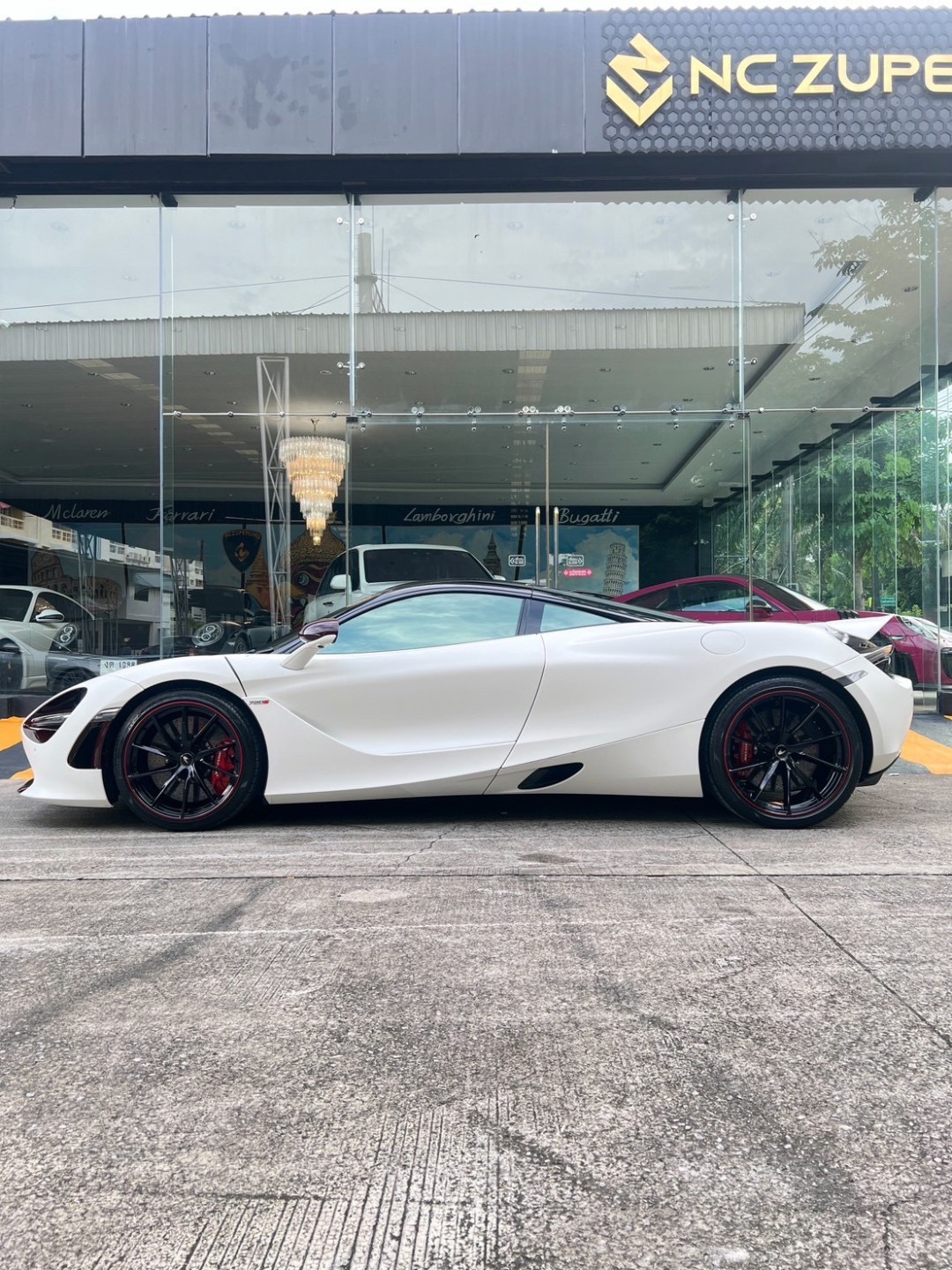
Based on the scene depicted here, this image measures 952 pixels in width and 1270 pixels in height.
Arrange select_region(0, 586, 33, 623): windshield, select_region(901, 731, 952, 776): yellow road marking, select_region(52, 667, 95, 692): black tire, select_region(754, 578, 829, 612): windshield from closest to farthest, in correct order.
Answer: select_region(901, 731, 952, 776): yellow road marking → select_region(754, 578, 829, 612): windshield → select_region(52, 667, 95, 692): black tire → select_region(0, 586, 33, 623): windshield

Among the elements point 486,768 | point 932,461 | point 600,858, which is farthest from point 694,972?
point 932,461

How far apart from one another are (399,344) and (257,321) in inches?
64.1

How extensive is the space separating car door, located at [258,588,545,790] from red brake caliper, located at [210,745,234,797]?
0.74 feet

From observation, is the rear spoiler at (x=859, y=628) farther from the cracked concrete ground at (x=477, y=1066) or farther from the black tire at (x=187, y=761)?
the black tire at (x=187, y=761)

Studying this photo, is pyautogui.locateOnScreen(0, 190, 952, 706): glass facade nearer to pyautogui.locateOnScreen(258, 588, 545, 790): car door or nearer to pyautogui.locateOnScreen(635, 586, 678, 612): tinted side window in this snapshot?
pyautogui.locateOnScreen(635, 586, 678, 612): tinted side window

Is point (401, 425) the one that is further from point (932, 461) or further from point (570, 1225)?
point (570, 1225)

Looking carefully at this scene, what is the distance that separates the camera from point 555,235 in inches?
403

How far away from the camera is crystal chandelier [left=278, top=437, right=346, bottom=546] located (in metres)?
10.4

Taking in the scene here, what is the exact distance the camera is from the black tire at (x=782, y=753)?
4.50 meters

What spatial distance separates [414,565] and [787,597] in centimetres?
405

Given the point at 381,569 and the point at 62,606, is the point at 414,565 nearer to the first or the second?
the point at 381,569

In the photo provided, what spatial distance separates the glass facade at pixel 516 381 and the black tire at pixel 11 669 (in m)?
0.02

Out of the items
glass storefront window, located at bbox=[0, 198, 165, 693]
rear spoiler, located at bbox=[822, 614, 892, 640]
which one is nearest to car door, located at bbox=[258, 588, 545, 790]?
rear spoiler, located at bbox=[822, 614, 892, 640]

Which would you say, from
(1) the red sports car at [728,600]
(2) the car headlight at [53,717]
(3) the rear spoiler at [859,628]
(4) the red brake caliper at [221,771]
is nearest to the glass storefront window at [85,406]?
(1) the red sports car at [728,600]
